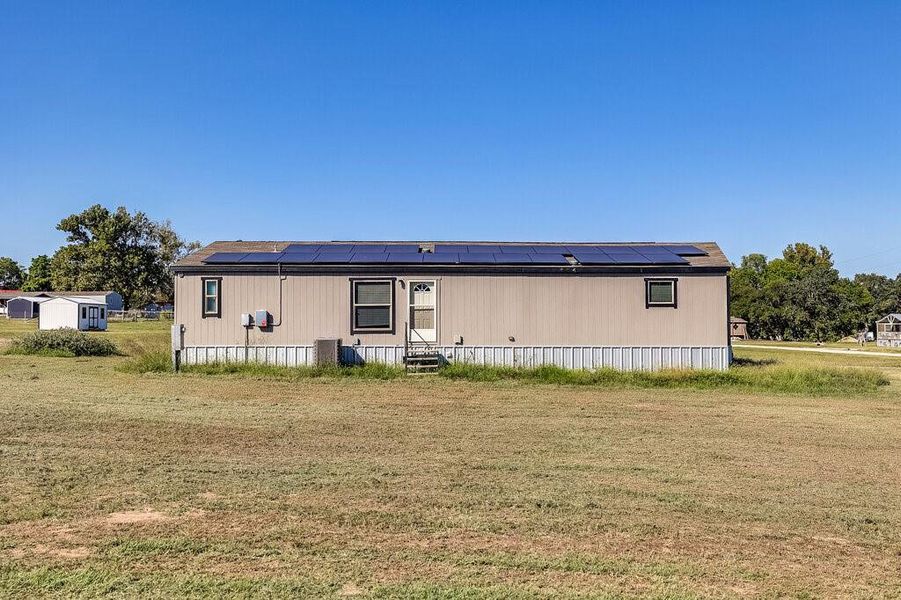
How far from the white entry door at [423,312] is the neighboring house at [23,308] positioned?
5583cm

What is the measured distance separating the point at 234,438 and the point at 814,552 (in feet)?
20.5

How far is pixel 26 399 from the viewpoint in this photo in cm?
1080

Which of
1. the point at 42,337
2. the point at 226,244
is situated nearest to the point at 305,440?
the point at 226,244

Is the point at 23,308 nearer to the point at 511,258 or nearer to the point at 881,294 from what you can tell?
the point at 511,258

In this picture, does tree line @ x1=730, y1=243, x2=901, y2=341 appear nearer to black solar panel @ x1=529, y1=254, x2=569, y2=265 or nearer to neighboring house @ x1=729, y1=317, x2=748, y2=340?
neighboring house @ x1=729, y1=317, x2=748, y2=340

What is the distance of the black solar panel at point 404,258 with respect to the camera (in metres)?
16.3

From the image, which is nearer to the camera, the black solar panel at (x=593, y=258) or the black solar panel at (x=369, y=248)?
the black solar panel at (x=593, y=258)

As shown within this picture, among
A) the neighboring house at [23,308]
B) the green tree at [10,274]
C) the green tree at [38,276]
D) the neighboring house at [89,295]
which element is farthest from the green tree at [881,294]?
the green tree at [10,274]

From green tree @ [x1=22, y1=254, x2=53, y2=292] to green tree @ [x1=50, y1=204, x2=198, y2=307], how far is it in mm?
27138

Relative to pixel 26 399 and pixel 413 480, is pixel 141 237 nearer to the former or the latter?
pixel 26 399

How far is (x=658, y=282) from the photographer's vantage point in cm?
1628

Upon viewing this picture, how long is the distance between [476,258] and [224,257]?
6436 mm

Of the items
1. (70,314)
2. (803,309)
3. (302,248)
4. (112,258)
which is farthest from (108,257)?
(803,309)

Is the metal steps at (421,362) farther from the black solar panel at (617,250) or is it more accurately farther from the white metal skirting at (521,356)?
the black solar panel at (617,250)
